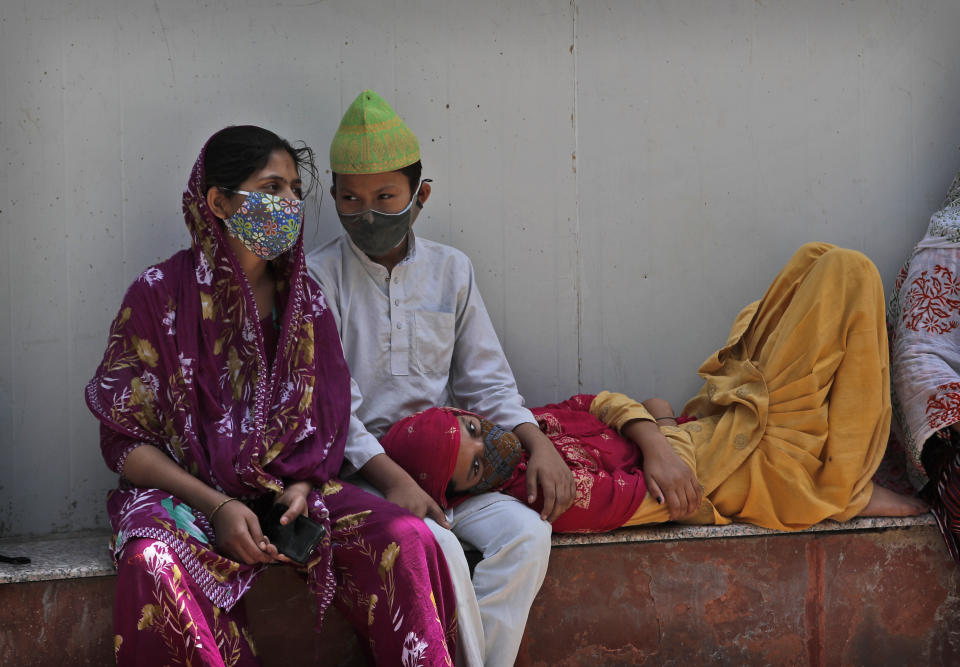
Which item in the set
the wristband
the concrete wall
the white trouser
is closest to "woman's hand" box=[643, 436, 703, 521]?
the white trouser

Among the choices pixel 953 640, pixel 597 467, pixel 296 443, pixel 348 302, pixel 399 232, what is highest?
pixel 399 232

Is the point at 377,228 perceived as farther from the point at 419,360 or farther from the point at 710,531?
the point at 710,531

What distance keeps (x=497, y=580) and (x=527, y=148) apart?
1.76 meters

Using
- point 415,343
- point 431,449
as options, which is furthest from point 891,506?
point 415,343

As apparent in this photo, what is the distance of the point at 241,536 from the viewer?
2439mm

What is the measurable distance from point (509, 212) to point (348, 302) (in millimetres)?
854

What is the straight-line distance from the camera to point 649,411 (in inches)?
136

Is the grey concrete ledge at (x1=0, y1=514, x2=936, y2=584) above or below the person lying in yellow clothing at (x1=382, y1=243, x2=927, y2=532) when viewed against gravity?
below

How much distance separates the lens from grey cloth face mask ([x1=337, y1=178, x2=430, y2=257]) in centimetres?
308

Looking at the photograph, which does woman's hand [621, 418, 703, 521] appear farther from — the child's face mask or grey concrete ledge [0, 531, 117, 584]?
grey concrete ledge [0, 531, 117, 584]

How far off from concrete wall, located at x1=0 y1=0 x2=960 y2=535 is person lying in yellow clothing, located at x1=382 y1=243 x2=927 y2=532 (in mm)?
786

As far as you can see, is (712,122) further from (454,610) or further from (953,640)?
(454,610)

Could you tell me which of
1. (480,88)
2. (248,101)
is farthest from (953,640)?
(248,101)

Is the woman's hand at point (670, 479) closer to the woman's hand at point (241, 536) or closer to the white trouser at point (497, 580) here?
the white trouser at point (497, 580)
